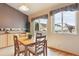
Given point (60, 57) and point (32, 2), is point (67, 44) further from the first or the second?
point (32, 2)

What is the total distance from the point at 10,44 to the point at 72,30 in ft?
3.70

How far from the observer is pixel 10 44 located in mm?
2166

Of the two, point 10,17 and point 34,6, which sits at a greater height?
point 34,6

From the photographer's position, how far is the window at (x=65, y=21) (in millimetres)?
2183

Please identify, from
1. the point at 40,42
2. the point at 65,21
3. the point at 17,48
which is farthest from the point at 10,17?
the point at 65,21

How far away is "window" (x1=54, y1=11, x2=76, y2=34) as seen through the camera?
2.18 metres

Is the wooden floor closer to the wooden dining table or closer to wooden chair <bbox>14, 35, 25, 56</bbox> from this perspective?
wooden chair <bbox>14, 35, 25, 56</bbox>

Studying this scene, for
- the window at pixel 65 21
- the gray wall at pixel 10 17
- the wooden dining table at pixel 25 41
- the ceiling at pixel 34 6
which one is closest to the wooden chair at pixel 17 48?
the wooden dining table at pixel 25 41

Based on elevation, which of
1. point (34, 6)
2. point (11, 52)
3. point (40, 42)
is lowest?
point (11, 52)

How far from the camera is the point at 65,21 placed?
86.4 inches

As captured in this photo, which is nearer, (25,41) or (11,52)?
(11,52)

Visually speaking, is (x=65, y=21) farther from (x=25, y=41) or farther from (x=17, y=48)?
(x=17, y=48)

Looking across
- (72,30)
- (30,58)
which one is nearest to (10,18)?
(30,58)

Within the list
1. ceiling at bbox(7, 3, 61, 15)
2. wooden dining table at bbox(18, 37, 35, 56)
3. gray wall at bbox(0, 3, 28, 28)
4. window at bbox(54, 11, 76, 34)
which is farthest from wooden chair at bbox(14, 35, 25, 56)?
window at bbox(54, 11, 76, 34)
